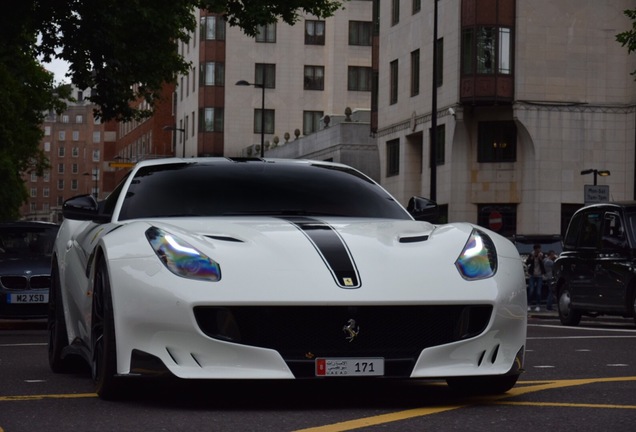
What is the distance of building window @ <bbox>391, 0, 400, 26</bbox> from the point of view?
59.4 metres

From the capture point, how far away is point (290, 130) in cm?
9275

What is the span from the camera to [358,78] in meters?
92.8

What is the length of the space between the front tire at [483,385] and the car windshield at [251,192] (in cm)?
135

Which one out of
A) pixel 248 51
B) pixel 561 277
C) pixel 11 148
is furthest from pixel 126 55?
pixel 248 51

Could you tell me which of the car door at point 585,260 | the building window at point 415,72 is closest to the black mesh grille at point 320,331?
the car door at point 585,260

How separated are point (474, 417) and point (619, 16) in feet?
149

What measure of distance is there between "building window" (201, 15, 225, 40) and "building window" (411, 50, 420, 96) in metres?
35.0

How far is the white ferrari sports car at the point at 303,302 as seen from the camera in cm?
732

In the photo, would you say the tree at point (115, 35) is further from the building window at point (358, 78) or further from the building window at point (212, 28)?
the building window at point (358, 78)

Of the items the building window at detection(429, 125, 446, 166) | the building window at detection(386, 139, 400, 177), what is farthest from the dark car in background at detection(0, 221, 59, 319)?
the building window at detection(386, 139, 400, 177)

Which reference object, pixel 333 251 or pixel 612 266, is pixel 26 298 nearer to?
pixel 612 266

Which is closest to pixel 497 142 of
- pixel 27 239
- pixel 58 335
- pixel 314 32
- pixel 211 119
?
pixel 27 239

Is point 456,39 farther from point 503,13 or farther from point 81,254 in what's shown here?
point 81,254

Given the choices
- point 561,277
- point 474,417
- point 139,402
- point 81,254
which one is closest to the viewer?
point 474,417
